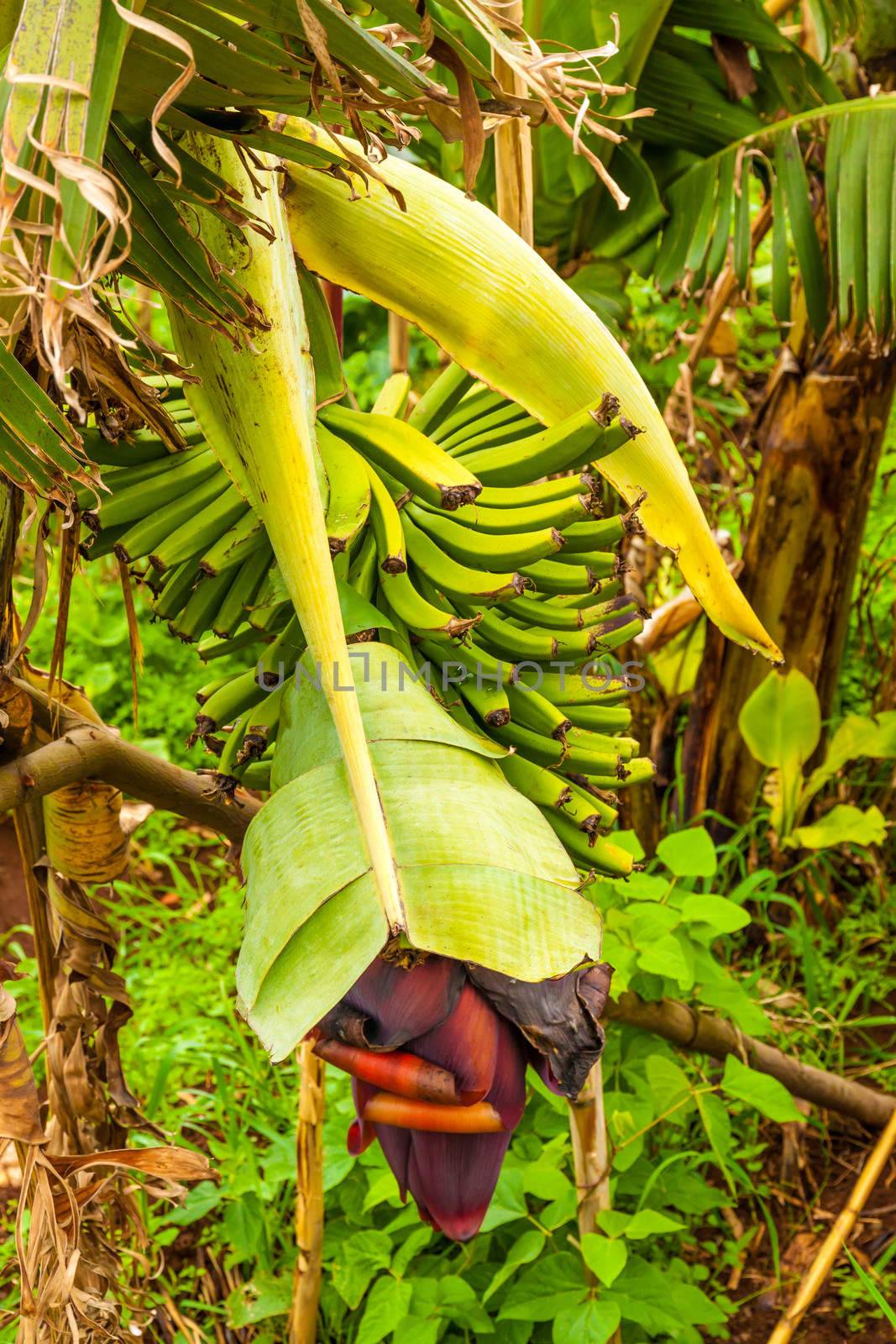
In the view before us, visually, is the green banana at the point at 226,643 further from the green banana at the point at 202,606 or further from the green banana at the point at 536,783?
the green banana at the point at 536,783

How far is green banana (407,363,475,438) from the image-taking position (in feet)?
1.65

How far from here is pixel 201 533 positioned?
413 millimetres

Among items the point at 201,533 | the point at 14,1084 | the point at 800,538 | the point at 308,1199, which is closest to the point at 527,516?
the point at 201,533

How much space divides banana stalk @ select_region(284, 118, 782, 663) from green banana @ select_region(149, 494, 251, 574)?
0.29ft

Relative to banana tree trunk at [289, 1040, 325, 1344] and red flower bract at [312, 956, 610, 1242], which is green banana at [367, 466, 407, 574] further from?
banana tree trunk at [289, 1040, 325, 1344]

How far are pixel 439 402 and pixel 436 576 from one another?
0.14 m

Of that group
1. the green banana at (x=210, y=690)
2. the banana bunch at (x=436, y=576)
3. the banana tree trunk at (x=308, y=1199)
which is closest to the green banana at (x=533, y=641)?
the banana bunch at (x=436, y=576)

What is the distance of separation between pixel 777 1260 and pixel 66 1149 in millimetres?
831

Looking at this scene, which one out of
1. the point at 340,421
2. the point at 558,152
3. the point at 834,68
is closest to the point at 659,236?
the point at 558,152

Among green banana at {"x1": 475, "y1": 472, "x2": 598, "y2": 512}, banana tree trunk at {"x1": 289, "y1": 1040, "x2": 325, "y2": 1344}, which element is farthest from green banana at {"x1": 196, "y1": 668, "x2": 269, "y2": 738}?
banana tree trunk at {"x1": 289, "y1": 1040, "x2": 325, "y2": 1344}

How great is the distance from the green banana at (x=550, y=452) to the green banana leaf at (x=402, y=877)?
0.35 feet

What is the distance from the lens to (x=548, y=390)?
0.39 m

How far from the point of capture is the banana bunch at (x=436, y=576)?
39cm

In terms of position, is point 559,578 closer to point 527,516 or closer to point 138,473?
point 527,516
